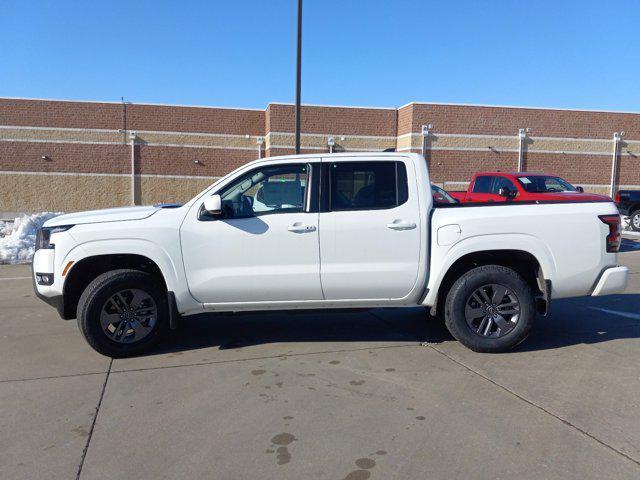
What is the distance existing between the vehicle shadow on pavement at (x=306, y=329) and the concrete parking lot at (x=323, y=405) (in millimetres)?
40

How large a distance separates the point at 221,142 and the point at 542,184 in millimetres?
21990

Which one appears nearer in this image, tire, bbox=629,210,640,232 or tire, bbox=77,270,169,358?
tire, bbox=77,270,169,358

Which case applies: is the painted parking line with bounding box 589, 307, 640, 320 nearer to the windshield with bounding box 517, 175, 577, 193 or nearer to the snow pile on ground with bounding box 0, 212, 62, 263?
the windshield with bounding box 517, 175, 577, 193

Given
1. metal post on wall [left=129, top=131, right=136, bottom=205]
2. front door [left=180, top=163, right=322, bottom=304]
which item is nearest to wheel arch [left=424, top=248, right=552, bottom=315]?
front door [left=180, top=163, right=322, bottom=304]

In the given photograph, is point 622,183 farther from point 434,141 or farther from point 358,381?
point 358,381

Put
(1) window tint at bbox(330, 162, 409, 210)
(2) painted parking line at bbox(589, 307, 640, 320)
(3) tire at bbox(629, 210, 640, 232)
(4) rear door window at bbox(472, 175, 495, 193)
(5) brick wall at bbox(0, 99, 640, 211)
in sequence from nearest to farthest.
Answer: (1) window tint at bbox(330, 162, 409, 210), (2) painted parking line at bbox(589, 307, 640, 320), (4) rear door window at bbox(472, 175, 495, 193), (3) tire at bbox(629, 210, 640, 232), (5) brick wall at bbox(0, 99, 640, 211)

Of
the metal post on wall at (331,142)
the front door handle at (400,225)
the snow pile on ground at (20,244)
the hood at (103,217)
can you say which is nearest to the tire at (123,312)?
the hood at (103,217)

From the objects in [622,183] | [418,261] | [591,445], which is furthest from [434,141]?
[591,445]

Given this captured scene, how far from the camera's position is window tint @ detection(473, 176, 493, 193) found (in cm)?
1456

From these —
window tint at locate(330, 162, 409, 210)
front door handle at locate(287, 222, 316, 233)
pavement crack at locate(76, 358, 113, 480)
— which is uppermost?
window tint at locate(330, 162, 409, 210)

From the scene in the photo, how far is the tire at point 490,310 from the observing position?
531 centimetres

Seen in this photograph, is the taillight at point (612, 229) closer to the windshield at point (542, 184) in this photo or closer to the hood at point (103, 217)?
the hood at point (103, 217)

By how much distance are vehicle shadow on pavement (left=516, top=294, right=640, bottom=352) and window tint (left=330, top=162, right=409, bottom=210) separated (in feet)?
6.75

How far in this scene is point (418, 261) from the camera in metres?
5.25
